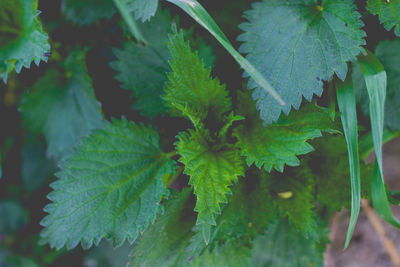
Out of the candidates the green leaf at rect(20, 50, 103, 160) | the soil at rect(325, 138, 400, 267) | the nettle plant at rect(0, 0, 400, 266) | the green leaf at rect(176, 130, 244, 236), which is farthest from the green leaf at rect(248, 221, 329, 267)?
the green leaf at rect(20, 50, 103, 160)

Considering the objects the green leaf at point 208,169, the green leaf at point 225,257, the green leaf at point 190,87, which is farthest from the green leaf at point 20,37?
the green leaf at point 225,257

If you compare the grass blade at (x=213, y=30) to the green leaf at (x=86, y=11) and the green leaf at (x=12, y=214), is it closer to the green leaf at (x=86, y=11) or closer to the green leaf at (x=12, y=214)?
the green leaf at (x=86, y=11)

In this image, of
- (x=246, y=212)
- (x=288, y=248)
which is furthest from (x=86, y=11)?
(x=288, y=248)

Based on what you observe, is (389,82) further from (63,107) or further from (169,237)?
(63,107)

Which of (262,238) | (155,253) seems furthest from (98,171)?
(262,238)

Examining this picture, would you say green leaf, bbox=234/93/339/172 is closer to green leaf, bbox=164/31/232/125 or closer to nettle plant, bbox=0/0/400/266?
nettle plant, bbox=0/0/400/266

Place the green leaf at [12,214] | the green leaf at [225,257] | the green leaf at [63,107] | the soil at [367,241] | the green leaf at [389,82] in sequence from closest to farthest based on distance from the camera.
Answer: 1. the green leaf at [225,257]
2. the green leaf at [389,82]
3. the green leaf at [63,107]
4. the soil at [367,241]
5. the green leaf at [12,214]
